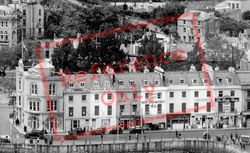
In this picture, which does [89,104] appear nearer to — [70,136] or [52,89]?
[52,89]

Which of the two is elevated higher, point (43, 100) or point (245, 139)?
point (43, 100)

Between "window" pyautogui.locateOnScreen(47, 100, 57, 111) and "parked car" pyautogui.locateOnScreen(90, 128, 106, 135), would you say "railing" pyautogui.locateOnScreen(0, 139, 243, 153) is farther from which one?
"window" pyautogui.locateOnScreen(47, 100, 57, 111)

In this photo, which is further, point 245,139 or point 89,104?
point 89,104

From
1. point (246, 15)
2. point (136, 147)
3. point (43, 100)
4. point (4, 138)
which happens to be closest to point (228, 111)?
point (136, 147)

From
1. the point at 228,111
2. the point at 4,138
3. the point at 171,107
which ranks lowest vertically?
the point at 4,138

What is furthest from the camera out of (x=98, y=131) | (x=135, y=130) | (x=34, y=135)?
(x=98, y=131)

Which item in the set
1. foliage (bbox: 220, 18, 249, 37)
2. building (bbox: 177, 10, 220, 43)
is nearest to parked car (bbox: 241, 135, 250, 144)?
building (bbox: 177, 10, 220, 43)

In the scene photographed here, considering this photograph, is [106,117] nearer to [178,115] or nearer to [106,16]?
[178,115]

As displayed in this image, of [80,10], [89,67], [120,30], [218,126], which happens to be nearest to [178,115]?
[218,126]
